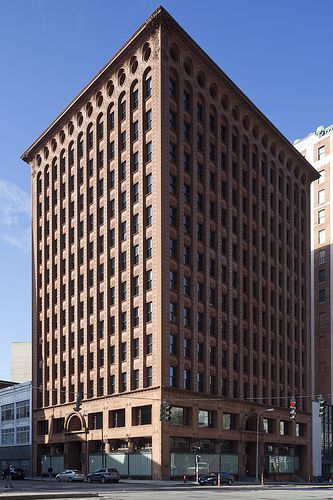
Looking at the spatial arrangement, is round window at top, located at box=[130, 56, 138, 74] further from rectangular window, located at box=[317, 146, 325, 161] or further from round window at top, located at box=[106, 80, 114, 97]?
rectangular window, located at box=[317, 146, 325, 161]

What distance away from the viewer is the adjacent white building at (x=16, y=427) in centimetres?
10362

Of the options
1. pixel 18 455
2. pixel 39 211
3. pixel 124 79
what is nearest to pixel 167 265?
pixel 124 79

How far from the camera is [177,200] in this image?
79.8 m

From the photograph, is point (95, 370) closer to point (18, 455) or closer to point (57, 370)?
point (57, 370)

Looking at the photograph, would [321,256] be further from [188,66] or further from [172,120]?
[172,120]

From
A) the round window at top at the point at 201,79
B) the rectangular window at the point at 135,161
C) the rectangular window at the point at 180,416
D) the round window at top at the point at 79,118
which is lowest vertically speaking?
the rectangular window at the point at 180,416

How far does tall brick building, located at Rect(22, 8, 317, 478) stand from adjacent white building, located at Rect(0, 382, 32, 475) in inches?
152

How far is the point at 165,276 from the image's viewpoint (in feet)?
248

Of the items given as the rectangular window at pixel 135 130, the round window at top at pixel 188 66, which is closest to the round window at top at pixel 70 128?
the rectangular window at pixel 135 130

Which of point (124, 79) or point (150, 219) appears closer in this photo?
point (150, 219)

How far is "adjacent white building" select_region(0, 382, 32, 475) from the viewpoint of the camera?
104 metres

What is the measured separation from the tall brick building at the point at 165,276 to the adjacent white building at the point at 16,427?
3.86 metres

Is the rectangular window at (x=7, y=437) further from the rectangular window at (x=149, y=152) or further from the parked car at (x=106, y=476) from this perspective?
the rectangular window at (x=149, y=152)

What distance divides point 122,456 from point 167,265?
22637mm
